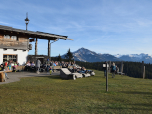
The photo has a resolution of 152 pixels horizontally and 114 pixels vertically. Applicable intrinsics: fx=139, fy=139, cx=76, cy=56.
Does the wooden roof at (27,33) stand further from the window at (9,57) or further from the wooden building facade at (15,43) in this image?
the window at (9,57)

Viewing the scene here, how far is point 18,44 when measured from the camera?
19641mm

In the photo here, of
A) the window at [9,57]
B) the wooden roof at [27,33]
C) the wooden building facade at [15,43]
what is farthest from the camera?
the window at [9,57]

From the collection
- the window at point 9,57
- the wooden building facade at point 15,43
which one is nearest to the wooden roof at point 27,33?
the wooden building facade at point 15,43

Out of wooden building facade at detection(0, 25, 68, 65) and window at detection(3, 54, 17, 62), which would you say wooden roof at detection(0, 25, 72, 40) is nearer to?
wooden building facade at detection(0, 25, 68, 65)

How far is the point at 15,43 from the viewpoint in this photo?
63.5 feet

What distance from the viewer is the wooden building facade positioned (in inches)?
711

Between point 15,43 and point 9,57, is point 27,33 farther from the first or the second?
point 9,57

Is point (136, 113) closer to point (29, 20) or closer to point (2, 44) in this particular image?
point (2, 44)

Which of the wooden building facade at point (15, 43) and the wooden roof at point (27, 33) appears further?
the wooden building facade at point (15, 43)

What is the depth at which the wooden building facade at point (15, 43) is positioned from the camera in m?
18.1

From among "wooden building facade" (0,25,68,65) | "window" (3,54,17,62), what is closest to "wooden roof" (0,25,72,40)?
"wooden building facade" (0,25,68,65)

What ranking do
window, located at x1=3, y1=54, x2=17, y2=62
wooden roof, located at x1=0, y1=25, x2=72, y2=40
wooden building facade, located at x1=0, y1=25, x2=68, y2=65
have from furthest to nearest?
window, located at x1=3, y1=54, x2=17, y2=62 < wooden building facade, located at x1=0, y1=25, x2=68, y2=65 < wooden roof, located at x1=0, y1=25, x2=72, y2=40

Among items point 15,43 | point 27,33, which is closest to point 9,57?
point 15,43

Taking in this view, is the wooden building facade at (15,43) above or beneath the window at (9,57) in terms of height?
above
